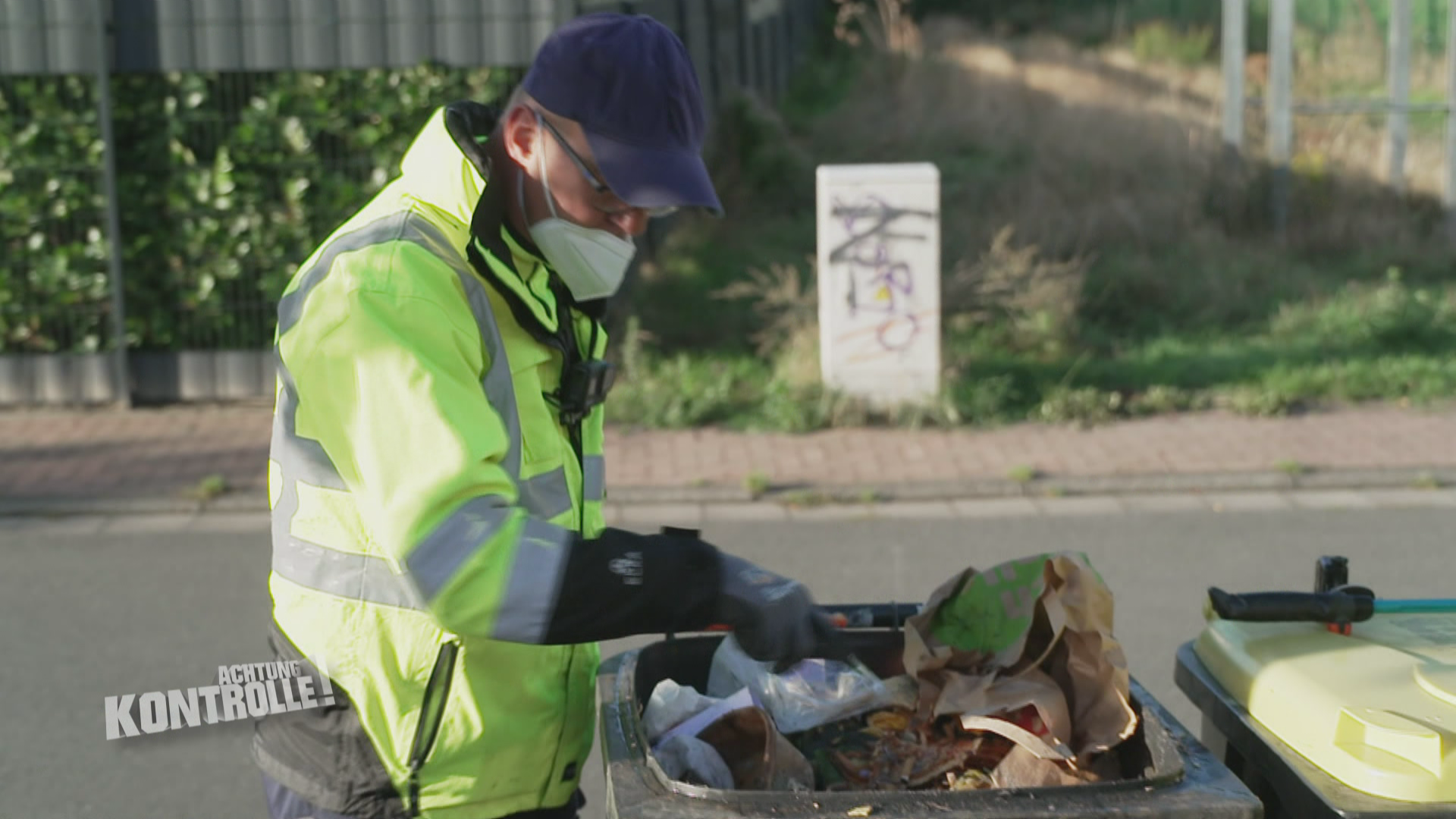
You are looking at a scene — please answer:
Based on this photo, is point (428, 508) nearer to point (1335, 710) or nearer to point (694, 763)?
point (694, 763)

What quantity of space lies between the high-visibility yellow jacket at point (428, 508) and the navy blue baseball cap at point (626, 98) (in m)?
0.18

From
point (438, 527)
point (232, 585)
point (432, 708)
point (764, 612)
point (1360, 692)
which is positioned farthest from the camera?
point (232, 585)

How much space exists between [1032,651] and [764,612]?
64 cm

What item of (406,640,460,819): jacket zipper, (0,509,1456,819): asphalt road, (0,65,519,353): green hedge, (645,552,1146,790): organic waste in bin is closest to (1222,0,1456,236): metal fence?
(0,509,1456,819): asphalt road

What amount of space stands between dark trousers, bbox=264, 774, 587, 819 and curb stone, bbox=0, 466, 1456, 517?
5.68 metres

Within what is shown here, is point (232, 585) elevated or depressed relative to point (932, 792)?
depressed

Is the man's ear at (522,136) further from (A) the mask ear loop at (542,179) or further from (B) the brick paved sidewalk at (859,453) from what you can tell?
(B) the brick paved sidewalk at (859,453)

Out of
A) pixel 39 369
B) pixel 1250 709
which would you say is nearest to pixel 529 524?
pixel 1250 709

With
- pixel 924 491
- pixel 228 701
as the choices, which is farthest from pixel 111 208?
pixel 228 701

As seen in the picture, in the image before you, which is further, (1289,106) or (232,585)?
(1289,106)

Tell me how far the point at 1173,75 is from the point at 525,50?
1274cm

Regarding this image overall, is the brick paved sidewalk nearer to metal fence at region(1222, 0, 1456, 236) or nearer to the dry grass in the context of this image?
the dry grass

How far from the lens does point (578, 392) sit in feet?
7.40

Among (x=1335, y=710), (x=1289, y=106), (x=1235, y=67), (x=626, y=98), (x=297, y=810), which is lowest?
(x=297, y=810)
